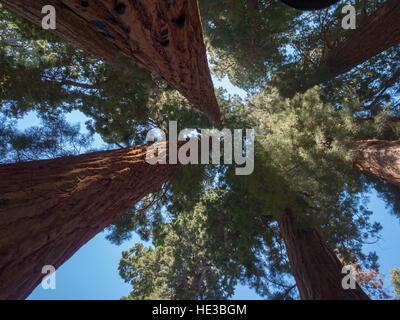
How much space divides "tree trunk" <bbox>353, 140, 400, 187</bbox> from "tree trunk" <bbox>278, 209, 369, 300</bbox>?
1.82m

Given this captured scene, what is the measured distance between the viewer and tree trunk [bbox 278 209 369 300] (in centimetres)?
315

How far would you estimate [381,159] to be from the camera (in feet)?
8.95

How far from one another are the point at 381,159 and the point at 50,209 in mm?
4074

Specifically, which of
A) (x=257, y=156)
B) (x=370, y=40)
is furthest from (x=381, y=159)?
(x=370, y=40)

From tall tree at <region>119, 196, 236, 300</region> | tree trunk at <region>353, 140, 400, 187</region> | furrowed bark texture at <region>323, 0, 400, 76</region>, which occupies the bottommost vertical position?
tall tree at <region>119, 196, 236, 300</region>

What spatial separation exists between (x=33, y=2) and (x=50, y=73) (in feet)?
8.69

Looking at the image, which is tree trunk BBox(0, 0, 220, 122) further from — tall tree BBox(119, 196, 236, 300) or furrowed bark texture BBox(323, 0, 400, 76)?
furrowed bark texture BBox(323, 0, 400, 76)

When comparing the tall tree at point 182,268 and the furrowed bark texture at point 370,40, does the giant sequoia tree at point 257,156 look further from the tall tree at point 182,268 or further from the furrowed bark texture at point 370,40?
the furrowed bark texture at point 370,40

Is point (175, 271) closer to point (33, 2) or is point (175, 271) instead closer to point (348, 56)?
point (33, 2)

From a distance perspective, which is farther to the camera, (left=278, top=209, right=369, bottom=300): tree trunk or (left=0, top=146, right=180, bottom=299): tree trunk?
(left=278, top=209, right=369, bottom=300): tree trunk

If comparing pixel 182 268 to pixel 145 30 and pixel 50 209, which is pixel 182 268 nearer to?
pixel 50 209

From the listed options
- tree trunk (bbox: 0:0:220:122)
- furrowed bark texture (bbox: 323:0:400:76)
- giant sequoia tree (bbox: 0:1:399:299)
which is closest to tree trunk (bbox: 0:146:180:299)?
giant sequoia tree (bbox: 0:1:399:299)

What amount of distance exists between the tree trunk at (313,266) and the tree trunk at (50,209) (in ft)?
11.3

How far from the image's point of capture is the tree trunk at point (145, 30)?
138cm
